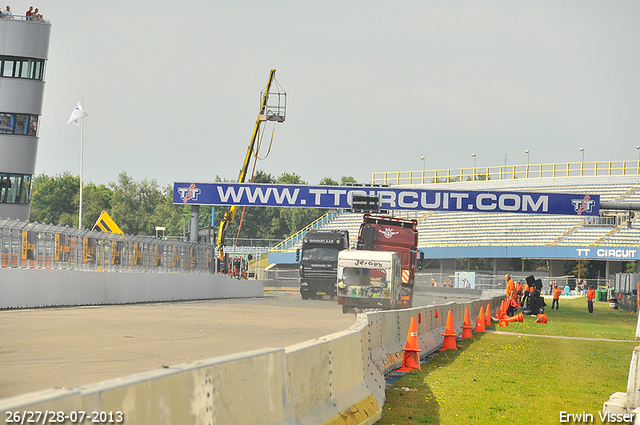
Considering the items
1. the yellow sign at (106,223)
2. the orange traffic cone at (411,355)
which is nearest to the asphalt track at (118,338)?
the orange traffic cone at (411,355)

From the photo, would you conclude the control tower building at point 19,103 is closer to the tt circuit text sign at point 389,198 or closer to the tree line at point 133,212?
the tt circuit text sign at point 389,198

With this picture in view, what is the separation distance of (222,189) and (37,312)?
22.5 meters

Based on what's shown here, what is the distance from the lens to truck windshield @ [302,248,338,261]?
44062 millimetres

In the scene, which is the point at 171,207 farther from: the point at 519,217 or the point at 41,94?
the point at 41,94

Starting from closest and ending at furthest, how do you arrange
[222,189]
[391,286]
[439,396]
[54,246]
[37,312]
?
[439,396] → [37,312] → [54,246] → [391,286] → [222,189]

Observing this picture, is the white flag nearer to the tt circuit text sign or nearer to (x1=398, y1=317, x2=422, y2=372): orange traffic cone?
the tt circuit text sign

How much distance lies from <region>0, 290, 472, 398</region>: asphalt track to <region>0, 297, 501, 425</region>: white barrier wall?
7.50ft

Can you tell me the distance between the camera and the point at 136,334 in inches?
684

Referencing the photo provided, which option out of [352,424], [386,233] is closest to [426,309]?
[352,424]

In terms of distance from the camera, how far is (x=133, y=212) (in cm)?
13612

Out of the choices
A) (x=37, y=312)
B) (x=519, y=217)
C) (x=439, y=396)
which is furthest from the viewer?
(x=519, y=217)

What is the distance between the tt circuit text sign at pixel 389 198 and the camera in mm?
44375

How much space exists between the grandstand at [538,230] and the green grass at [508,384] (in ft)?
158

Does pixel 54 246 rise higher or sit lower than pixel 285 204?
lower
